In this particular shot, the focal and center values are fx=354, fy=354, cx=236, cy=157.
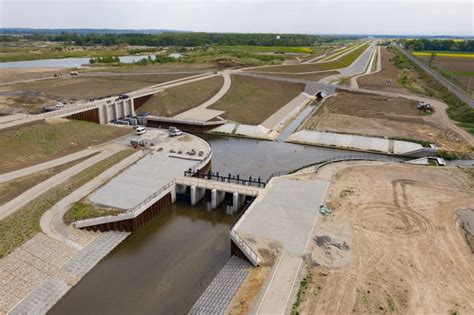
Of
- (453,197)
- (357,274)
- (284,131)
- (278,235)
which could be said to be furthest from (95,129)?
(453,197)

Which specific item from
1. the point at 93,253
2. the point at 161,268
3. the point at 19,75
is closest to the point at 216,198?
the point at 161,268

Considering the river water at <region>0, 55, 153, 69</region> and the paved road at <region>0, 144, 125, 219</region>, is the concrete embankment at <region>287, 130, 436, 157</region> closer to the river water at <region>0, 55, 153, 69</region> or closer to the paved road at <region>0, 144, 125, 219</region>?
the paved road at <region>0, 144, 125, 219</region>

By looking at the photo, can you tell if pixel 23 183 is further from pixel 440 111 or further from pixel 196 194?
pixel 440 111

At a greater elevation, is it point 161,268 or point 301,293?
point 301,293

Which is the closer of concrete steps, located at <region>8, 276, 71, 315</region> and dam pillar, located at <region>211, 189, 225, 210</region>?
concrete steps, located at <region>8, 276, 71, 315</region>

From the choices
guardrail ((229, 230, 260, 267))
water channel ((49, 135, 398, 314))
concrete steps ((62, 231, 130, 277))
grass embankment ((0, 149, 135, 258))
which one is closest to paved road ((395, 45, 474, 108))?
water channel ((49, 135, 398, 314))

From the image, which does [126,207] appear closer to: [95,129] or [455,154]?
[95,129]
